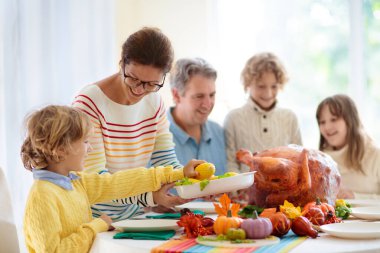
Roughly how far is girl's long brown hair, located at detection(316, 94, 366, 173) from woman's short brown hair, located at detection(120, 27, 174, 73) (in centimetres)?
144

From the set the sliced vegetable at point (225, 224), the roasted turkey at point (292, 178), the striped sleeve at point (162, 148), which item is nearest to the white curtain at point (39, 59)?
the striped sleeve at point (162, 148)

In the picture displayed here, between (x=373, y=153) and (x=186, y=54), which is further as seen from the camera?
(x=186, y=54)

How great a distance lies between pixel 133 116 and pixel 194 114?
78 cm

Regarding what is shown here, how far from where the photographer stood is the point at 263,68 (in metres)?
3.39

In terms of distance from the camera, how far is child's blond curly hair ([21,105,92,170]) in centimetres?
191

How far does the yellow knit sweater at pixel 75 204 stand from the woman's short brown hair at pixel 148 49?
37 centimetres

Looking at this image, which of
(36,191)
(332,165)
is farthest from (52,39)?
(332,165)

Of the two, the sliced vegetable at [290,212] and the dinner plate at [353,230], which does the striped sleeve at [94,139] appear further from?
the dinner plate at [353,230]

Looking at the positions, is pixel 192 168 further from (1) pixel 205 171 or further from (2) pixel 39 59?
(2) pixel 39 59

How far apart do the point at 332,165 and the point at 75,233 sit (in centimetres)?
94

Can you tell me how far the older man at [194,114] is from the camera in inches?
121

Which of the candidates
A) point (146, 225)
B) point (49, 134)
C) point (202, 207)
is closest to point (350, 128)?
point (202, 207)

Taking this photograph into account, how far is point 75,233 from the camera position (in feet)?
6.06

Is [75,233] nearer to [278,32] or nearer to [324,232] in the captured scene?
[324,232]
